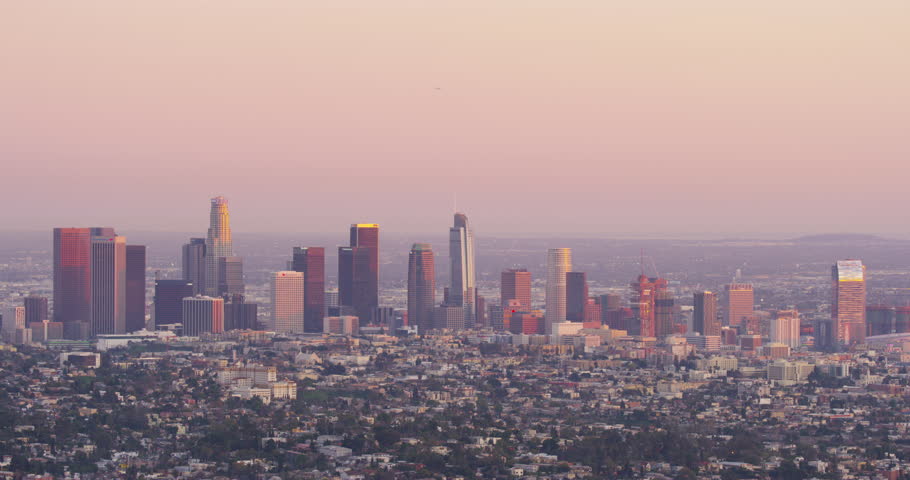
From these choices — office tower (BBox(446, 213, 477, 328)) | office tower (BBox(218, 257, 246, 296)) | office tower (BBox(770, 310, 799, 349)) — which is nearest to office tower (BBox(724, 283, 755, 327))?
office tower (BBox(770, 310, 799, 349))

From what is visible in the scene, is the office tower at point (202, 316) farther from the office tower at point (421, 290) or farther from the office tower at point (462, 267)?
the office tower at point (462, 267)

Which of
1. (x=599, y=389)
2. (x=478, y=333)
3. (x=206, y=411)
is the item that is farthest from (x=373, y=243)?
(x=206, y=411)

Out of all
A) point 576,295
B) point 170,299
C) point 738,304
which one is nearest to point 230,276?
point 170,299

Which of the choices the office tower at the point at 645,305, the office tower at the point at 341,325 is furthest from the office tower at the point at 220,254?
the office tower at the point at 645,305

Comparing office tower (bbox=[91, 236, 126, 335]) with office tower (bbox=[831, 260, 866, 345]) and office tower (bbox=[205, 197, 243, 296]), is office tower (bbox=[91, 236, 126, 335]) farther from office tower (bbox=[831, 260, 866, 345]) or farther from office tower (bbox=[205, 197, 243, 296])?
office tower (bbox=[831, 260, 866, 345])

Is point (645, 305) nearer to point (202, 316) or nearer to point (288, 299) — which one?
point (288, 299)

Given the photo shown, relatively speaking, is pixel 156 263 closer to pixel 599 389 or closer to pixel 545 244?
pixel 545 244
